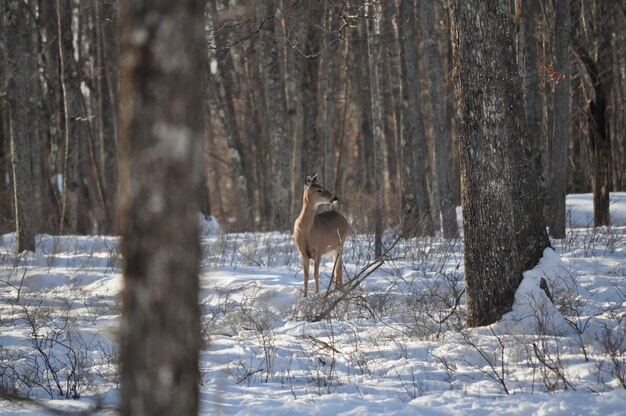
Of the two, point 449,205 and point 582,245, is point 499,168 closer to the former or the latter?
point 582,245

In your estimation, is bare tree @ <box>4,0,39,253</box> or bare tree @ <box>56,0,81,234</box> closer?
bare tree @ <box>4,0,39,253</box>

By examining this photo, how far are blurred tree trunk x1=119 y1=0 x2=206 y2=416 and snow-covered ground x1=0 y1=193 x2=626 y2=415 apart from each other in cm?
29

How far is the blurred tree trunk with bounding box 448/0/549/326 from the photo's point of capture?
6.44 m

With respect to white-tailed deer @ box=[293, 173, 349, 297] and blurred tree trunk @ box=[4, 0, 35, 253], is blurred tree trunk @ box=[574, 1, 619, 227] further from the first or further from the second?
blurred tree trunk @ box=[4, 0, 35, 253]

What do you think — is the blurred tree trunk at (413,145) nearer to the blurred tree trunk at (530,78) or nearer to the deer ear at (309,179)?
the blurred tree trunk at (530,78)

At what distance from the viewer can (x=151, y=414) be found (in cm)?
248

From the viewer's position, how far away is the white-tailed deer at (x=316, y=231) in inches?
410

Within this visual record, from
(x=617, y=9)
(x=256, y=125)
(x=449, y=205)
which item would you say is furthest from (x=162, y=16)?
(x=256, y=125)

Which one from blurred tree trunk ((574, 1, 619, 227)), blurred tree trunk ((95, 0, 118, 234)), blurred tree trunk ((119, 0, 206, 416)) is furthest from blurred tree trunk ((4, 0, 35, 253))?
blurred tree trunk ((119, 0, 206, 416))

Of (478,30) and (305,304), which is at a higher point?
(478,30)

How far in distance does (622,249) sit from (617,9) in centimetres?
1473

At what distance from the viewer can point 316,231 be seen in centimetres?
1071

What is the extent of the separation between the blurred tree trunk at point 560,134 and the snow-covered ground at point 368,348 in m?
2.33

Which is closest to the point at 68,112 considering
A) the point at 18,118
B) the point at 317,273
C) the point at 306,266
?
the point at 18,118
